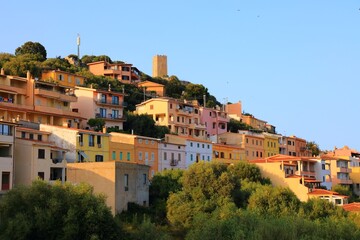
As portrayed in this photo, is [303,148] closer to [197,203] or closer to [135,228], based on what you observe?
[197,203]

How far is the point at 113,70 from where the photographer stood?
109812 millimetres

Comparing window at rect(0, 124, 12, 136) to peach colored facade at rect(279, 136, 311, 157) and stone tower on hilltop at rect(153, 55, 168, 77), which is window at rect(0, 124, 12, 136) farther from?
stone tower on hilltop at rect(153, 55, 168, 77)

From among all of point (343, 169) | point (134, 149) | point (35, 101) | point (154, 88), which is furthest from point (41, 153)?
point (154, 88)

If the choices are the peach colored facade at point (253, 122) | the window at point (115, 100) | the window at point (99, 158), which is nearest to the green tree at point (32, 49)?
the window at point (115, 100)

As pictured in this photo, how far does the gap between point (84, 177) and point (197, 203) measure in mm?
10908

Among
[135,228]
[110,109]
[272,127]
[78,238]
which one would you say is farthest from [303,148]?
[78,238]

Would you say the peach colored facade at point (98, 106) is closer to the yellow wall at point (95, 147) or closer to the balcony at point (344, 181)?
the yellow wall at point (95, 147)

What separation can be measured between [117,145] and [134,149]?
8.94ft

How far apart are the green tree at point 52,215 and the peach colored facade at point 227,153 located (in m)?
42.8

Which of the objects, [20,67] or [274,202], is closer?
[274,202]

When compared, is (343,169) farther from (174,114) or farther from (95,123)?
(95,123)

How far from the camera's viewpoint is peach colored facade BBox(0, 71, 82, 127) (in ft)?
214

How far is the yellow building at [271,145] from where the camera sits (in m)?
100

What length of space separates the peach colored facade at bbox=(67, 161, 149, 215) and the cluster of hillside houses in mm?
87
